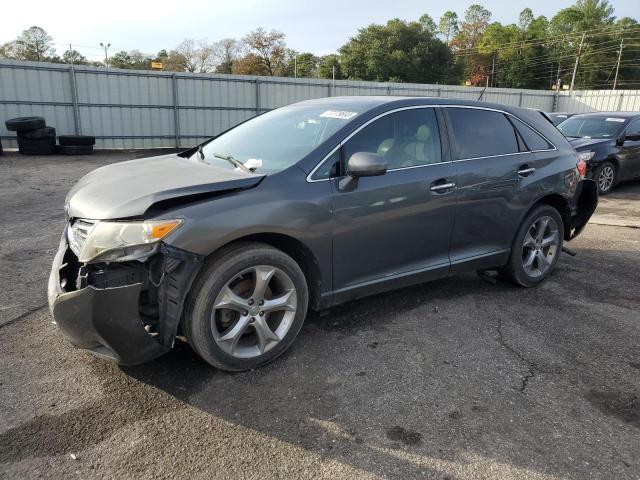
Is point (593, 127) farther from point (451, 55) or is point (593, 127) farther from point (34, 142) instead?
point (451, 55)

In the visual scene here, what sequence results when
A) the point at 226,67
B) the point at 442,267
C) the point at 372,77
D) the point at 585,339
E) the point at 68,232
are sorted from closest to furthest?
the point at 68,232
the point at 585,339
the point at 442,267
the point at 372,77
the point at 226,67

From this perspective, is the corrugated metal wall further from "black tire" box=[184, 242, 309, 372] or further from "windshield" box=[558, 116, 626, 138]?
"black tire" box=[184, 242, 309, 372]

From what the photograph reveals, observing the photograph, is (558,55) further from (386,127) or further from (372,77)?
(386,127)

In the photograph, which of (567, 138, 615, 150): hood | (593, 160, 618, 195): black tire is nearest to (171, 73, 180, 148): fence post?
(567, 138, 615, 150): hood

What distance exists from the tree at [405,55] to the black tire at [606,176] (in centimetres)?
5096

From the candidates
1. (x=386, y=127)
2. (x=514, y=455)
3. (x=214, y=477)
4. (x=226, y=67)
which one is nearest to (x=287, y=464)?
(x=214, y=477)

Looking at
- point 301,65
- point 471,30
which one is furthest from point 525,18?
point 301,65

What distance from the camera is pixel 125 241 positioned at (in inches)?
107

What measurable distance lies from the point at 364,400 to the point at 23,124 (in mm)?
15173

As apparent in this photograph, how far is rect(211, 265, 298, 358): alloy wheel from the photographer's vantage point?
3.04 metres

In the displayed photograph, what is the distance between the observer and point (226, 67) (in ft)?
248

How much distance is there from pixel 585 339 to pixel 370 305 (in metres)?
1.65

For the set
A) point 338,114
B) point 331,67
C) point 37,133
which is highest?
point 331,67

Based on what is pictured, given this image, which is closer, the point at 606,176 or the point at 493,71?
the point at 606,176
